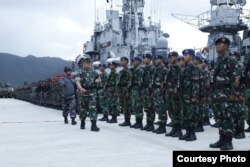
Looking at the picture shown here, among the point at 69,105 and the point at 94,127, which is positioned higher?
the point at 69,105

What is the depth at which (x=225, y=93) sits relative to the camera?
5.96 meters

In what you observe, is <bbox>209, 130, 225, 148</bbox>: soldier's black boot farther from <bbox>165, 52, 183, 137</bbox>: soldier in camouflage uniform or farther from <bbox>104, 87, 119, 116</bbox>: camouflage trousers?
<bbox>104, 87, 119, 116</bbox>: camouflage trousers

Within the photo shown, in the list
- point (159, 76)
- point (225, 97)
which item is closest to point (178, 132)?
point (159, 76)

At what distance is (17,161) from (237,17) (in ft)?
81.4

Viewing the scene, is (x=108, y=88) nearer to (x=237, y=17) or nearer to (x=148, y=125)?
(x=148, y=125)

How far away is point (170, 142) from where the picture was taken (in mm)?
6918

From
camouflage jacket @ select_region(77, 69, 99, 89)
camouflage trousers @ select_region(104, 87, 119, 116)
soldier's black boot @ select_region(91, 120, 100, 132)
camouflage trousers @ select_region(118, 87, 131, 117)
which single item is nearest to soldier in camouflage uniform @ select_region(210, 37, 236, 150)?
soldier's black boot @ select_region(91, 120, 100, 132)

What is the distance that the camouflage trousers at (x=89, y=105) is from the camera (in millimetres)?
8828

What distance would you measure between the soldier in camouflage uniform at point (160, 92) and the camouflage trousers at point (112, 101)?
269cm

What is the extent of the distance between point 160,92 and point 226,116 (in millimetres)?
2432

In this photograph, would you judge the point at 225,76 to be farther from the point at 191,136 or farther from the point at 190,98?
the point at 191,136

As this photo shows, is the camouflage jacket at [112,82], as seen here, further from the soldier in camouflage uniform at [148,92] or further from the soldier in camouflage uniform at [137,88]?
the soldier in camouflage uniform at [148,92]

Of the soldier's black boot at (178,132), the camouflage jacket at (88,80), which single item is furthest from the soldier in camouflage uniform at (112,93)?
the soldier's black boot at (178,132)

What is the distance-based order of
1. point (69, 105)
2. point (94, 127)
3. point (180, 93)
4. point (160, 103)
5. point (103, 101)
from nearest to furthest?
point (180, 93)
point (160, 103)
point (94, 127)
point (69, 105)
point (103, 101)
